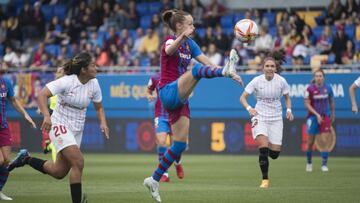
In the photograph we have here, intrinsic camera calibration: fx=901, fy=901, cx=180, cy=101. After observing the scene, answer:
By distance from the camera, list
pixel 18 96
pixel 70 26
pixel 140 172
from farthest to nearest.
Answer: pixel 70 26
pixel 18 96
pixel 140 172

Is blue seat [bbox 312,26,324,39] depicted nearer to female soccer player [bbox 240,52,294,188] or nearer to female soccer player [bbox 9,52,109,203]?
female soccer player [bbox 240,52,294,188]

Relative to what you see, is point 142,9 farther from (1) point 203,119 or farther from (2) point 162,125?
(2) point 162,125

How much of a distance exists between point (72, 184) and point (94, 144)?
63.7 feet

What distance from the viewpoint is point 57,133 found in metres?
12.3

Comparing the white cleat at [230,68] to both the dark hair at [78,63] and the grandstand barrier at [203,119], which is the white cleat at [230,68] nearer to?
the dark hair at [78,63]

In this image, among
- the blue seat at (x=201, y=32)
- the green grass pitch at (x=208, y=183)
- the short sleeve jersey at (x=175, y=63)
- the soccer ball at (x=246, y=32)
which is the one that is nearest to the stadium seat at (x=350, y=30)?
the green grass pitch at (x=208, y=183)

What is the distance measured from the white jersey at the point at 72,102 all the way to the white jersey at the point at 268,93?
555 cm

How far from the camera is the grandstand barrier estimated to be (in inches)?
1091

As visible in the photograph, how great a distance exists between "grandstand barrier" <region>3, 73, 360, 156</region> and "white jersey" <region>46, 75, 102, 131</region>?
16.1 metres

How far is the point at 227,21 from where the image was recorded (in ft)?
105

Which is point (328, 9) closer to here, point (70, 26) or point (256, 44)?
point (256, 44)

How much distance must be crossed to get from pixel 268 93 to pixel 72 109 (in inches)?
237

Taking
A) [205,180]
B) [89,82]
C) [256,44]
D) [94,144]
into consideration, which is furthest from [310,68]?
[89,82]

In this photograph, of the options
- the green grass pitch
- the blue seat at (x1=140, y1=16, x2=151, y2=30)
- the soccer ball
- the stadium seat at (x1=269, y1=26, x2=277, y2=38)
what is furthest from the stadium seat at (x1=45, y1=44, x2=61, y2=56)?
the soccer ball
